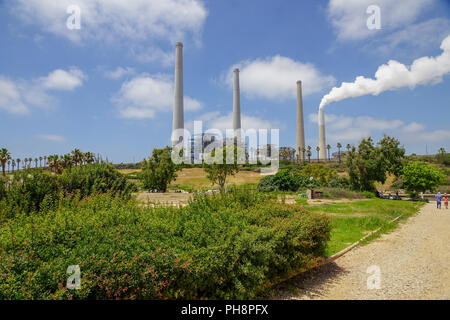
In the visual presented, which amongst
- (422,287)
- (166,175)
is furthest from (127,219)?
(166,175)

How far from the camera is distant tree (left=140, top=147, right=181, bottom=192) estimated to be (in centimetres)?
3547

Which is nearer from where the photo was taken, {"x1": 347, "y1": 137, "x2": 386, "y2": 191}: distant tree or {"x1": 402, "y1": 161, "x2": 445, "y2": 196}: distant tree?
{"x1": 402, "y1": 161, "x2": 445, "y2": 196}: distant tree

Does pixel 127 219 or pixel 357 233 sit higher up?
pixel 127 219

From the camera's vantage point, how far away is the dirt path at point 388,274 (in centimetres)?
505

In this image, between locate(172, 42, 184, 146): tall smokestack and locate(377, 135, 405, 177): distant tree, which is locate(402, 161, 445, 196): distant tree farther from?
locate(172, 42, 184, 146): tall smokestack

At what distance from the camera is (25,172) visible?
27.7 feet

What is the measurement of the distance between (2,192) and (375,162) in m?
34.0

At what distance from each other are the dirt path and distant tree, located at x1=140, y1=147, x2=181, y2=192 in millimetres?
29352

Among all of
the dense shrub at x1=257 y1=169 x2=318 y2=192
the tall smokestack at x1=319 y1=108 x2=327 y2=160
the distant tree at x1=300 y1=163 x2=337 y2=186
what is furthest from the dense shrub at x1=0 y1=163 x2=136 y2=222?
the tall smokestack at x1=319 y1=108 x2=327 y2=160

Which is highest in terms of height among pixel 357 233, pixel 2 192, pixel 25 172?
pixel 25 172

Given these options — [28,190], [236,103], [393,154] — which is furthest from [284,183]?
[236,103]

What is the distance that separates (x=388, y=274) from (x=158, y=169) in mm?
31706

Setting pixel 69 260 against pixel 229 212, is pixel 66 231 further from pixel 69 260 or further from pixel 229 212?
pixel 229 212

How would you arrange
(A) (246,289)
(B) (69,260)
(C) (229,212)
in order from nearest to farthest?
(B) (69,260), (A) (246,289), (C) (229,212)
